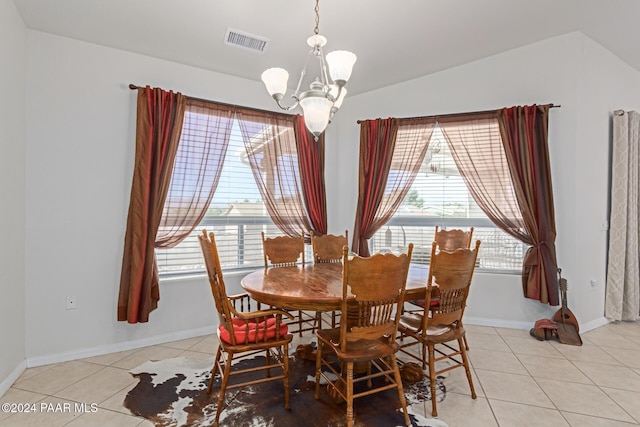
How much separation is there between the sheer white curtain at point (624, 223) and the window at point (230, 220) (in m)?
3.90

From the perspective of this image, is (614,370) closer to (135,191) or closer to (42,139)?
(135,191)

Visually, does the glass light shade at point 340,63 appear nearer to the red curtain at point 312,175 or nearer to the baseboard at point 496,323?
the red curtain at point 312,175

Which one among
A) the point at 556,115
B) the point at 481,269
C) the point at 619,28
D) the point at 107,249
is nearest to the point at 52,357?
the point at 107,249

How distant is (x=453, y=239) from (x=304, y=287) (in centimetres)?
189

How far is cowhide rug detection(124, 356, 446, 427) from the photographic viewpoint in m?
2.01

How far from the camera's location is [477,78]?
3.72 metres

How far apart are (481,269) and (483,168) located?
1.17 meters

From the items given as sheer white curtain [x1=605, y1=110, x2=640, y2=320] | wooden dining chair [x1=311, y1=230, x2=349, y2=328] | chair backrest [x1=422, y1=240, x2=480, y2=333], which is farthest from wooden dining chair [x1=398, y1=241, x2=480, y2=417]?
sheer white curtain [x1=605, y1=110, x2=640, y2=320]

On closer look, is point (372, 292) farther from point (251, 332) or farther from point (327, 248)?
point (327, 248)

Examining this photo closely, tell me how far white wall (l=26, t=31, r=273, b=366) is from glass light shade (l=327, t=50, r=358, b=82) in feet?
7.03

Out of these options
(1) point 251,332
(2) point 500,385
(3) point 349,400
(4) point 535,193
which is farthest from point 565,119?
(1) point 251,332

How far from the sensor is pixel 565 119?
3371 mm

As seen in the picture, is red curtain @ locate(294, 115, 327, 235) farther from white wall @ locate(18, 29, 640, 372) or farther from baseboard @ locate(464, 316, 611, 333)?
baseboard @ locate(464, 316, 611, 333)

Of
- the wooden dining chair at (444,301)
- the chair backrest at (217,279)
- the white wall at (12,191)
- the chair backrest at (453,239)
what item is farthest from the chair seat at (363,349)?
the white wall at (12,191)
